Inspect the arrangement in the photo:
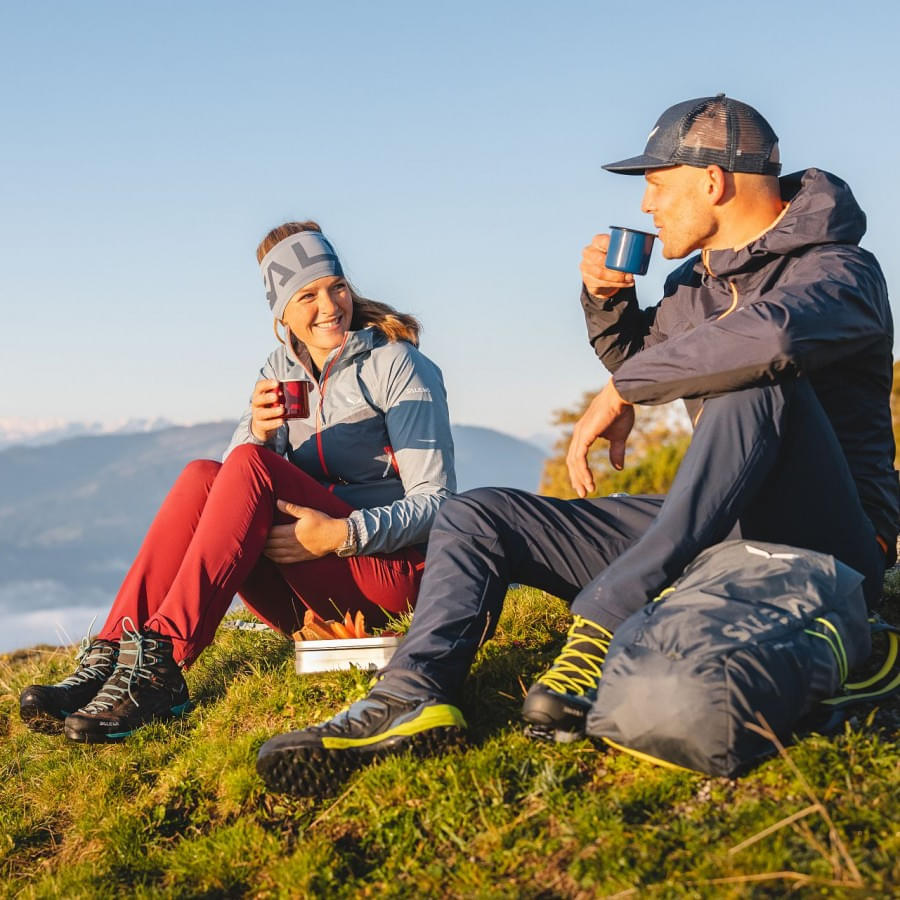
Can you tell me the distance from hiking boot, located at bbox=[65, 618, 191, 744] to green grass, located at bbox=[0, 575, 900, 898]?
0.11 meters

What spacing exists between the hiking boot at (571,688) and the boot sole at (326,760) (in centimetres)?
36

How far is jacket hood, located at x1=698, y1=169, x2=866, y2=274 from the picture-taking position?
4.25m

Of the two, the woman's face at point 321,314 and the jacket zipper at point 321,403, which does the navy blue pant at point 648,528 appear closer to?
the jacket zipper at point 321,403

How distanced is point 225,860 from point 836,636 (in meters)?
2.27

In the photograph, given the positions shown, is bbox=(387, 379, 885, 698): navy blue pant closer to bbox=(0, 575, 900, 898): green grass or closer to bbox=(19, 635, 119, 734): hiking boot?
bbox=(0, 575, 900, 898): green grass

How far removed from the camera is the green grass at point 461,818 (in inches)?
119

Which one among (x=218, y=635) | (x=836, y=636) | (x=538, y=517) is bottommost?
(x=218, y=635)

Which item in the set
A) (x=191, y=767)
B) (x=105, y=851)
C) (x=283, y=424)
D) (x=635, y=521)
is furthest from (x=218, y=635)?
(x=635, y=521)

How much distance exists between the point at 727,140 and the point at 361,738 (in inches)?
113

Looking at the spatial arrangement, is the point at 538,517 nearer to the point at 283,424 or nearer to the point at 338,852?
the point at 338,852

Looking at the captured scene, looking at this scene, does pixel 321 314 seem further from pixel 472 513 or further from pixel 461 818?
pixel 461 818

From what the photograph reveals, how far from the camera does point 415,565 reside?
561 cm

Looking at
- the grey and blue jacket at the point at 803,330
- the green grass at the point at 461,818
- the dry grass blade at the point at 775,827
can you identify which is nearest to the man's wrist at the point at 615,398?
the grey and blue jacket at the point at 803,330

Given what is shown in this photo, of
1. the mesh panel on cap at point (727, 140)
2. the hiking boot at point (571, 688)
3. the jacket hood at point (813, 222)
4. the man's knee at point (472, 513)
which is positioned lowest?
the hiking boot at point (571, 688)
